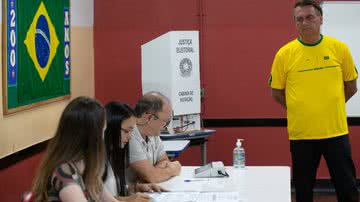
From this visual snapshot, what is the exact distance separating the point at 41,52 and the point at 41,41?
9 cm

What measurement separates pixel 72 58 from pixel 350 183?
300cm

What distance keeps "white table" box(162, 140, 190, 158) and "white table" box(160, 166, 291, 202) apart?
2.71 ft

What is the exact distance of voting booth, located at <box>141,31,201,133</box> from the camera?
5.29m

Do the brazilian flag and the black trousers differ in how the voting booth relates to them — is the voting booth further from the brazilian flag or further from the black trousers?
the black trousers

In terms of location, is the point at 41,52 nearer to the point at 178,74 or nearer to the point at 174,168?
the point at 178,74

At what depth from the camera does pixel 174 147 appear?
181 inches

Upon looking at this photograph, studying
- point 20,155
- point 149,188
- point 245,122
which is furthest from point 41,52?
point 245,122

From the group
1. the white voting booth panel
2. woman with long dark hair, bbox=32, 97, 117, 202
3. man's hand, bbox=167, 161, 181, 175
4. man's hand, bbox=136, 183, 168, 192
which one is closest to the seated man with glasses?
man's hand, bbox=167, 161, 181, 175

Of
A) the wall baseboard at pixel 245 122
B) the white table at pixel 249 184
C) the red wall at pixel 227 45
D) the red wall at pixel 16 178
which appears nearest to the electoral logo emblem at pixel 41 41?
the red wall at pixel 16 178

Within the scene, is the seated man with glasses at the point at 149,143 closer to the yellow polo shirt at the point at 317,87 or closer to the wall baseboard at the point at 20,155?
the yellow polo shirt at the point at 317,87

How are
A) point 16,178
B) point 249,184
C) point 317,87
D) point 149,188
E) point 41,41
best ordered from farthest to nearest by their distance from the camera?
point 41,41, point 16,178, point 317,87, point 249,184, point 149,188

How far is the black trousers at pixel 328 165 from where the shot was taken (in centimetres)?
361

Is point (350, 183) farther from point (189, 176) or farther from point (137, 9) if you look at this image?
point (137, 9)

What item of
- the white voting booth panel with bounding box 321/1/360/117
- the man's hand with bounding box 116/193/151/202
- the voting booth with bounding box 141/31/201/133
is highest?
the white voting booth panel with bounding box 321/1/360/117
